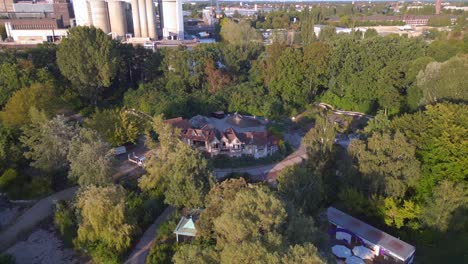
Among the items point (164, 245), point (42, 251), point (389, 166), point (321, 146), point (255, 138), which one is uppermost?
point (321, 146)

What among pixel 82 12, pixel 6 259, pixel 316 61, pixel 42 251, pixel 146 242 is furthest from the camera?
pixel 82 12

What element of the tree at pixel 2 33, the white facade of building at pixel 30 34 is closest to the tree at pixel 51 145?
the white facade of building at pixel 30 34

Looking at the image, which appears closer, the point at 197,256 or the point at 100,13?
the point at 197,256

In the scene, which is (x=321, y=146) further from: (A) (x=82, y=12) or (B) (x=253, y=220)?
(A) (x=82, y=12)

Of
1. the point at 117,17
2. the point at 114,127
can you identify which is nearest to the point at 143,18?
the point at 117,17

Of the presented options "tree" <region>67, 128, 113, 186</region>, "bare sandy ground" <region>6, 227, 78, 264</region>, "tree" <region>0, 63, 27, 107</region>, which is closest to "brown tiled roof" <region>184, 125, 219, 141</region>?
"tree" <region>67, 128, 113, 186</region>

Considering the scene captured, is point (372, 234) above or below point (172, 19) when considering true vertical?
below

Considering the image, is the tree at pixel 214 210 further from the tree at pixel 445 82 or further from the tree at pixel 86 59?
the tree at pixel 86 59

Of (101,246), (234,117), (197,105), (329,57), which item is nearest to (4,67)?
(197,105)
